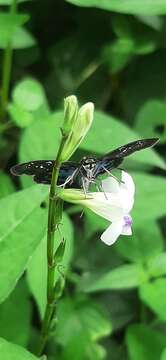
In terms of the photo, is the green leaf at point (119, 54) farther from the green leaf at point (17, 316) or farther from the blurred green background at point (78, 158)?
the green leaf at point (17, 316)

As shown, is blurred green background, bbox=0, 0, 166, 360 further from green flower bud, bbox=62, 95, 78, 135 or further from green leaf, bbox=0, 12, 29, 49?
green flower bud, bbox=62, 95, 78, 135

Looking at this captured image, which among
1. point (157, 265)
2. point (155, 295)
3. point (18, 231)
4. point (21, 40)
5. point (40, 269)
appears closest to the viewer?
point (18, 231)

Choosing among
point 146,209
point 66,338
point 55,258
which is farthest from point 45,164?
point 66,338

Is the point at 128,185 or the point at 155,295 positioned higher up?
the point at 128,185

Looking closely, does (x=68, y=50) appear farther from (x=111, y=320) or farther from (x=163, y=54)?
(x=111, y=320)

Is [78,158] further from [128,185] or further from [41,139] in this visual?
[128,185]

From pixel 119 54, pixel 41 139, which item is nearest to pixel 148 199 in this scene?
pixel 41 139
